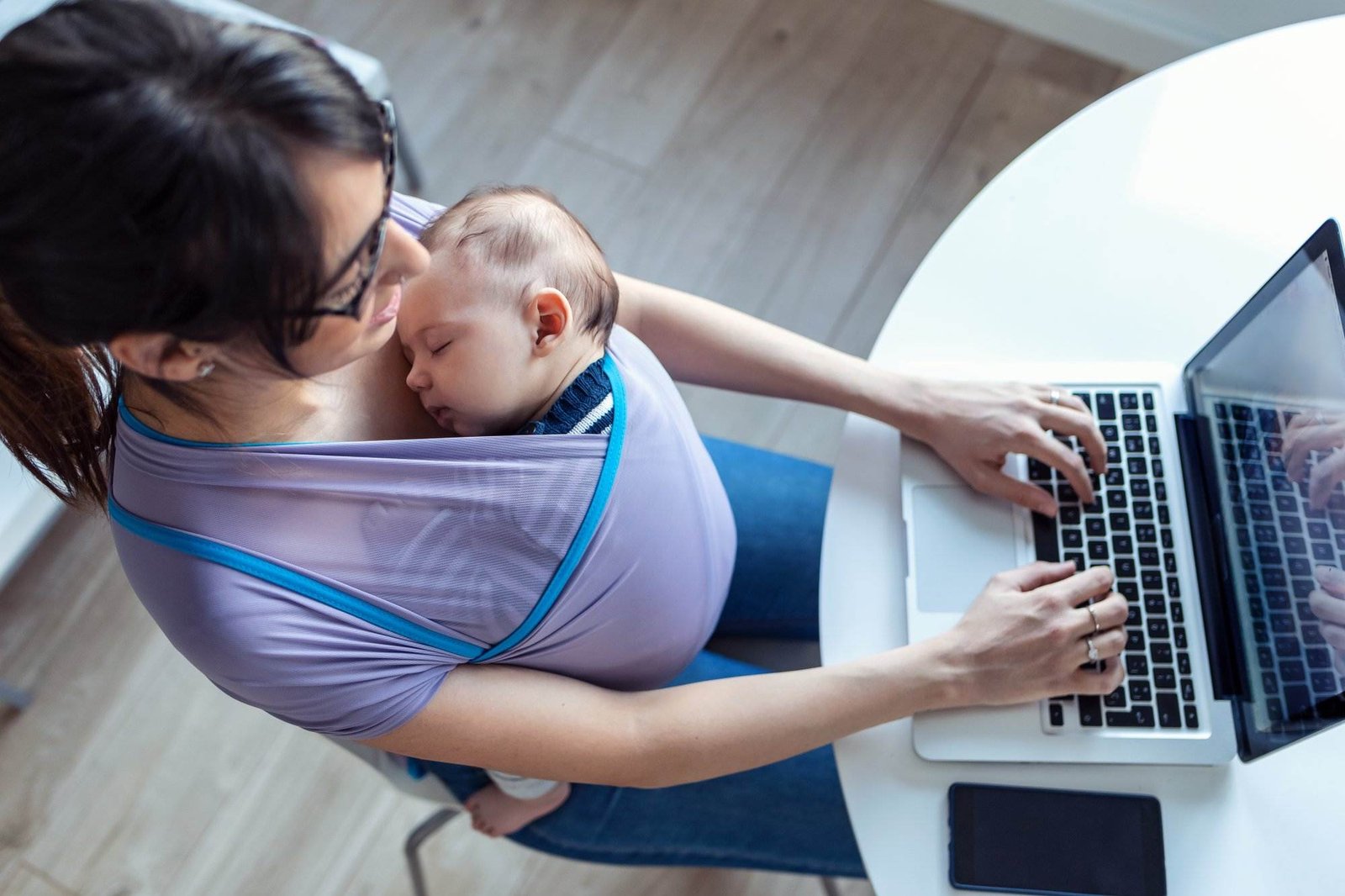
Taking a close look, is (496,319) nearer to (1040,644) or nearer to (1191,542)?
(1040,644)

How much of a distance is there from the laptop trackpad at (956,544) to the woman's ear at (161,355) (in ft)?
2.06

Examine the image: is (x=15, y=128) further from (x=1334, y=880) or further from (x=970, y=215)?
(x=1334, y=880)

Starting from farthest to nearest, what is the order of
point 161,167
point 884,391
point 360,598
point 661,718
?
point 884,391 < point 661,718 < point 360,598 < point 161,167

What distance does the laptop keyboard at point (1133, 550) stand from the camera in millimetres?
899

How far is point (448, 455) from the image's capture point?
85 centimetres

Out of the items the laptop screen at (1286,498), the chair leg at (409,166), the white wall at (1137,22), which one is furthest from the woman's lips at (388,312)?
the white wall at (1137,22)

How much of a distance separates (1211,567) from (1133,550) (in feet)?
0.21

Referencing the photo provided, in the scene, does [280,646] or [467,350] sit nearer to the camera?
[280,646]

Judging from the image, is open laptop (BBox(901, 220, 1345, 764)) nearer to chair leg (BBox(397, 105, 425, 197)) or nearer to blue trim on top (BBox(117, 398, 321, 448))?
blue trim on top (BBox(117, 398, 321, 448))

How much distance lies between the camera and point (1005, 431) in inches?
38.9

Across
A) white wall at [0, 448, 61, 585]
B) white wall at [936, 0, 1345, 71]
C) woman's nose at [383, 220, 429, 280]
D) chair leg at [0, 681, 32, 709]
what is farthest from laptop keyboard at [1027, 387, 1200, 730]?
chair leg at [0, 681, 32, 709]

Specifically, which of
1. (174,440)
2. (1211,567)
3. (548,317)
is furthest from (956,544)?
(174,440)

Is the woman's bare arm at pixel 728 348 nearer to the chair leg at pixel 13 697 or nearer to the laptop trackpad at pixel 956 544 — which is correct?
the laptop trackpad at pixel 956 544

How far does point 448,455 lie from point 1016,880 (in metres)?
0.57
